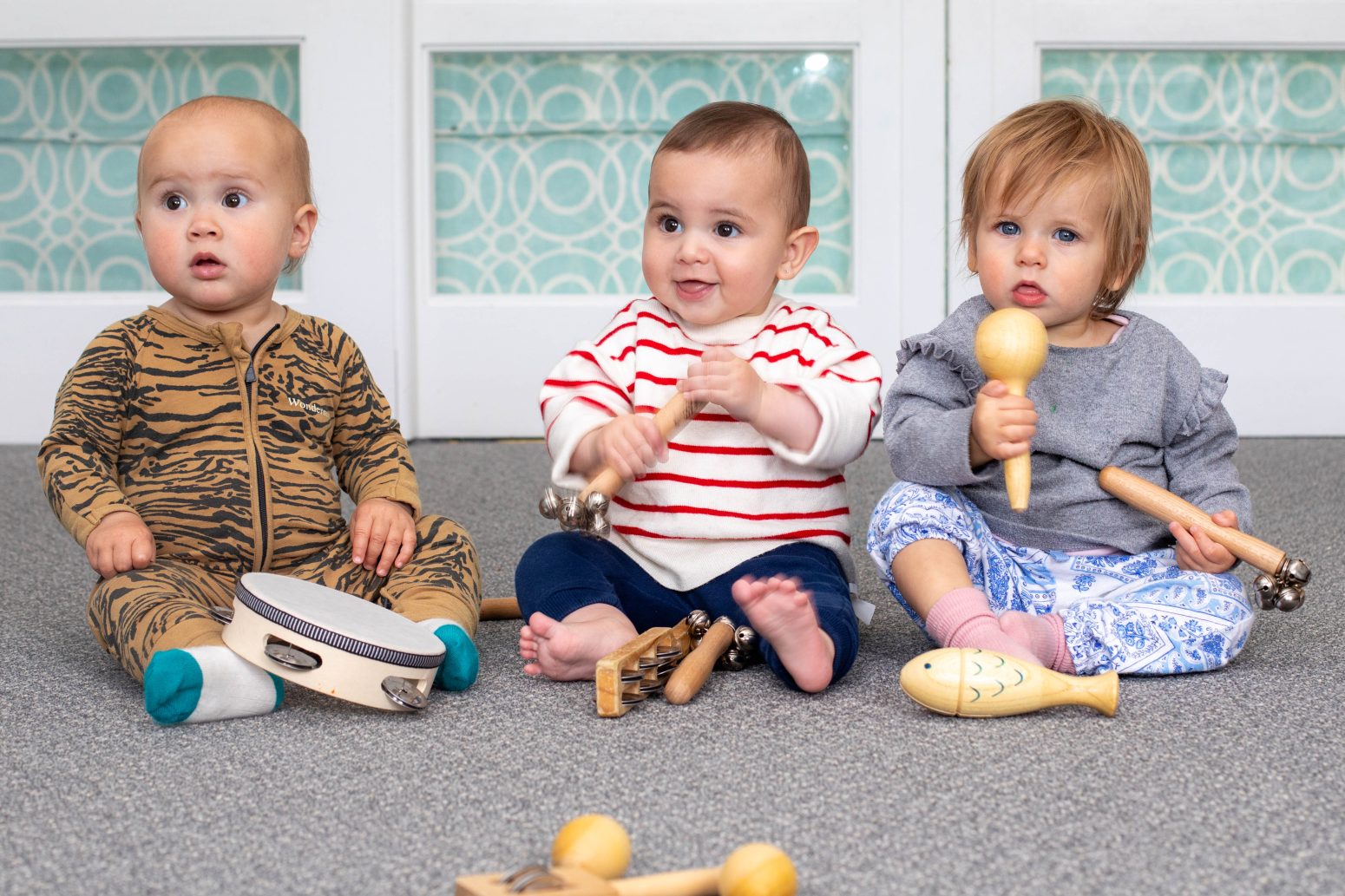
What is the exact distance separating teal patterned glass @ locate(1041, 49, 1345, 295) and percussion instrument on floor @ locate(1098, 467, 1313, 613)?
1188 millimetres

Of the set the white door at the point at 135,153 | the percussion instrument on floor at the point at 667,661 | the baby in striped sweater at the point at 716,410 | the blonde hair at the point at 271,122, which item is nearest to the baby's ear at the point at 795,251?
the baby in striped sweater at the point at 716,410

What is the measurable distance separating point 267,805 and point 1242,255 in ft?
5.85

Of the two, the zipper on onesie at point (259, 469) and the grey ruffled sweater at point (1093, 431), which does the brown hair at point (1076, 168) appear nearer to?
the grey ruffled sweater at point (1093, 431)

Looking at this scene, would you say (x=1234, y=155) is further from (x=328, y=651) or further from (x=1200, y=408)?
(x=328, y=651)

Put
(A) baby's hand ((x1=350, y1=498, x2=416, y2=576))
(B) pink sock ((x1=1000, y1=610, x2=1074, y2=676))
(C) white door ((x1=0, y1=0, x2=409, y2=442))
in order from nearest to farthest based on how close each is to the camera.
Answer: (B) pink sock ((x1=1000, y1=610, x2=1074, y2=676)) → (A) baby's hand ((x1=350, y1=498, x2=416, y2=576)) → (C) white door ((x1=0, y1=0, x2=409, y2=442))

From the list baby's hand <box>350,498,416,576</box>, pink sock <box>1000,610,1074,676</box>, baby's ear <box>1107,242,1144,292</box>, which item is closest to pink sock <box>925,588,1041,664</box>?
pink sock <box>1000,610,1074,676</box>

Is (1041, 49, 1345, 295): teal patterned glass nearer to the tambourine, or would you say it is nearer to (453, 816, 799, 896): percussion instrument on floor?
the tambourine

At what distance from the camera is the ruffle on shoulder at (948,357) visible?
968 millimetres

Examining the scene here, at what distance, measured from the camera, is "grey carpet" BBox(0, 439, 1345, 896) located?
22.5 inches

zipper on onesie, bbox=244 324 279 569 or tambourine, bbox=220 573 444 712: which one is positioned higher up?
zipper on onesie, bbox=244 324 279 569

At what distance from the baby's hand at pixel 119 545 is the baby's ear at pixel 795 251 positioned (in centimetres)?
45

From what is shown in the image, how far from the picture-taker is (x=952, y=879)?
1.83 ft

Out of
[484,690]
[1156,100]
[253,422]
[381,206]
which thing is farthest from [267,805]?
[1156,100]

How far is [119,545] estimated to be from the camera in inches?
33.6
